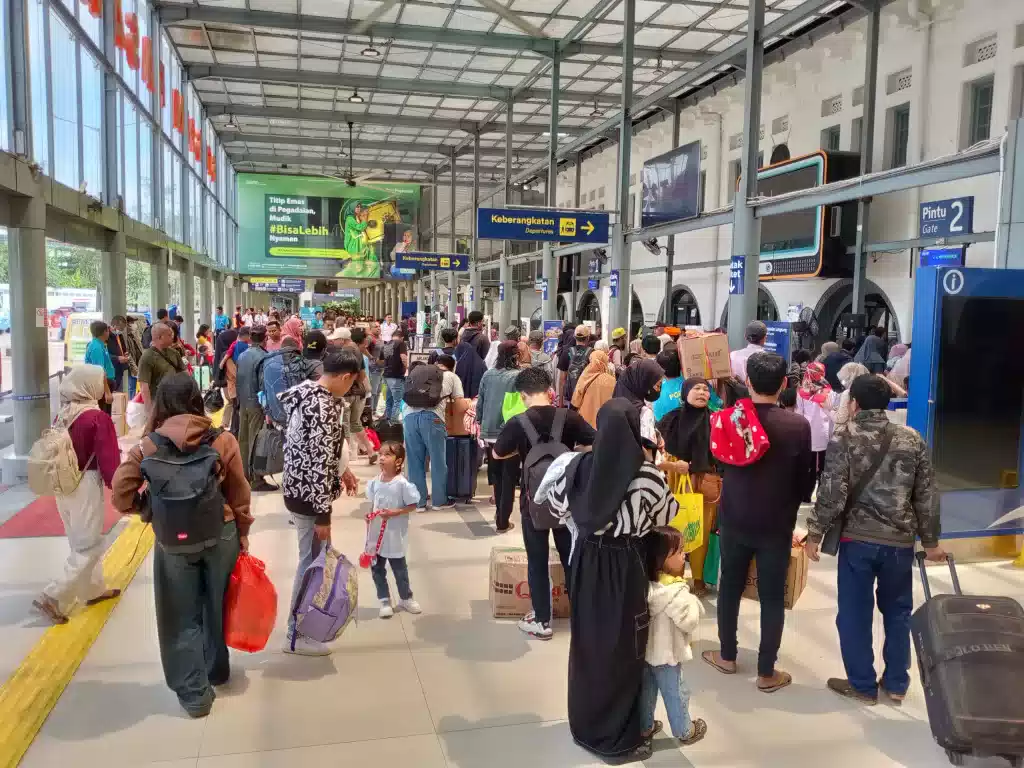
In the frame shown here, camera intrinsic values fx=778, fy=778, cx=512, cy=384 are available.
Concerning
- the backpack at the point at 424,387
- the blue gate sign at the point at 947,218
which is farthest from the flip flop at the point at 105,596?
the blue gate sign at the point at 947,218

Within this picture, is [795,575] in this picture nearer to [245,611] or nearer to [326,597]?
[326,597]

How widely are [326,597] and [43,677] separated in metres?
1.34

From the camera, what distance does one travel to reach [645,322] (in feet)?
77.5

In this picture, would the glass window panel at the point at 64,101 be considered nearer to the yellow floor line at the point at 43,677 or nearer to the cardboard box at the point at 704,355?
the yellow floor line at the point at 43,677

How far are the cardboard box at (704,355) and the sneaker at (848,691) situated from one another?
1997mm

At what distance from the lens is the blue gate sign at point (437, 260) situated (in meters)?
25.4

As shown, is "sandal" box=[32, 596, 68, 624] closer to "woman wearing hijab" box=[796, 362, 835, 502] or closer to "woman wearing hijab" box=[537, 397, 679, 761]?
"woman wearing hijab" box=[537, 397, 679, 761]

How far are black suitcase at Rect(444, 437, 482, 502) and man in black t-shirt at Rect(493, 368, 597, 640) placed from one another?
112 inches

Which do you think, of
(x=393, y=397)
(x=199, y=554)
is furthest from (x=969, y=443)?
(x=393, y=397)

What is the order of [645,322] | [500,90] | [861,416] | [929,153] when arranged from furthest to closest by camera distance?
[645,322]
[500,90]
[929,153]
[861,416]

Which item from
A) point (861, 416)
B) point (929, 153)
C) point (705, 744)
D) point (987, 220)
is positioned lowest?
point (705, 744)

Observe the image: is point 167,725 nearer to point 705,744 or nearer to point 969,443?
point 705,744

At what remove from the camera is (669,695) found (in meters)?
3.09

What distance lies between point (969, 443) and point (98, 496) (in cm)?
572
